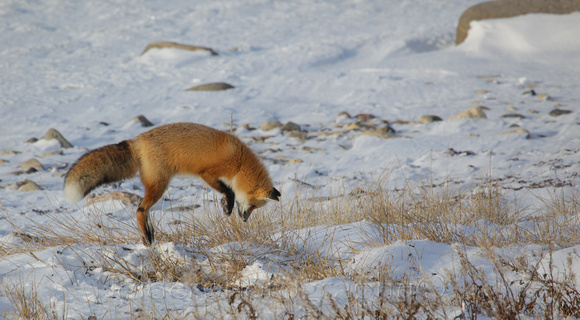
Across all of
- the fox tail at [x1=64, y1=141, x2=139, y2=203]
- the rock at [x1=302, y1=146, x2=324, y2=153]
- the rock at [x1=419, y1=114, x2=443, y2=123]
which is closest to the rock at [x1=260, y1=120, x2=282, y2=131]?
the rock at [x1=302, y1=146, x2=324, y2=153]

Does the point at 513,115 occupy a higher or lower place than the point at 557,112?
lower

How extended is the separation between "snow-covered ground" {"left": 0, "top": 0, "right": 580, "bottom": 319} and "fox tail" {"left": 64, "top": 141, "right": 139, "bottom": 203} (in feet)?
1.59

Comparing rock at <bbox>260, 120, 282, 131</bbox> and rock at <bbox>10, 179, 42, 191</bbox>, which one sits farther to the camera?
rock at <bbox>260, 120, 282, 131</bbox>

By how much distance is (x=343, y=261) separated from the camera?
3.69 meters

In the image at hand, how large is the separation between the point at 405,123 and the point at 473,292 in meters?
7.51

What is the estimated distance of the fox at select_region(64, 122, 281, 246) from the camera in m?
3.77

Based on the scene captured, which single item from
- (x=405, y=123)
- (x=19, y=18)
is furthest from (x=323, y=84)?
(x=19, y=18)

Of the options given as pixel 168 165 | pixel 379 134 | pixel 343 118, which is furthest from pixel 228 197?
pixel 343 118

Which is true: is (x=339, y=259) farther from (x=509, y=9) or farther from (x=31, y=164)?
(x=509, y=9)

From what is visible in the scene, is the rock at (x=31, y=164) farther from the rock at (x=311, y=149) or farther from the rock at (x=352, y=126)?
the rock at (x=352, y=126)

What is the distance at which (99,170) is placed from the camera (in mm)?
3797

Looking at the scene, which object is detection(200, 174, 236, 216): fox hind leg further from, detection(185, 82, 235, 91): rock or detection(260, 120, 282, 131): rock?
detection(185, 82, 235, 91): rock

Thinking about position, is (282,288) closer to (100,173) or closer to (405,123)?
(100,173)

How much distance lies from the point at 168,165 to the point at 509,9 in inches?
595
